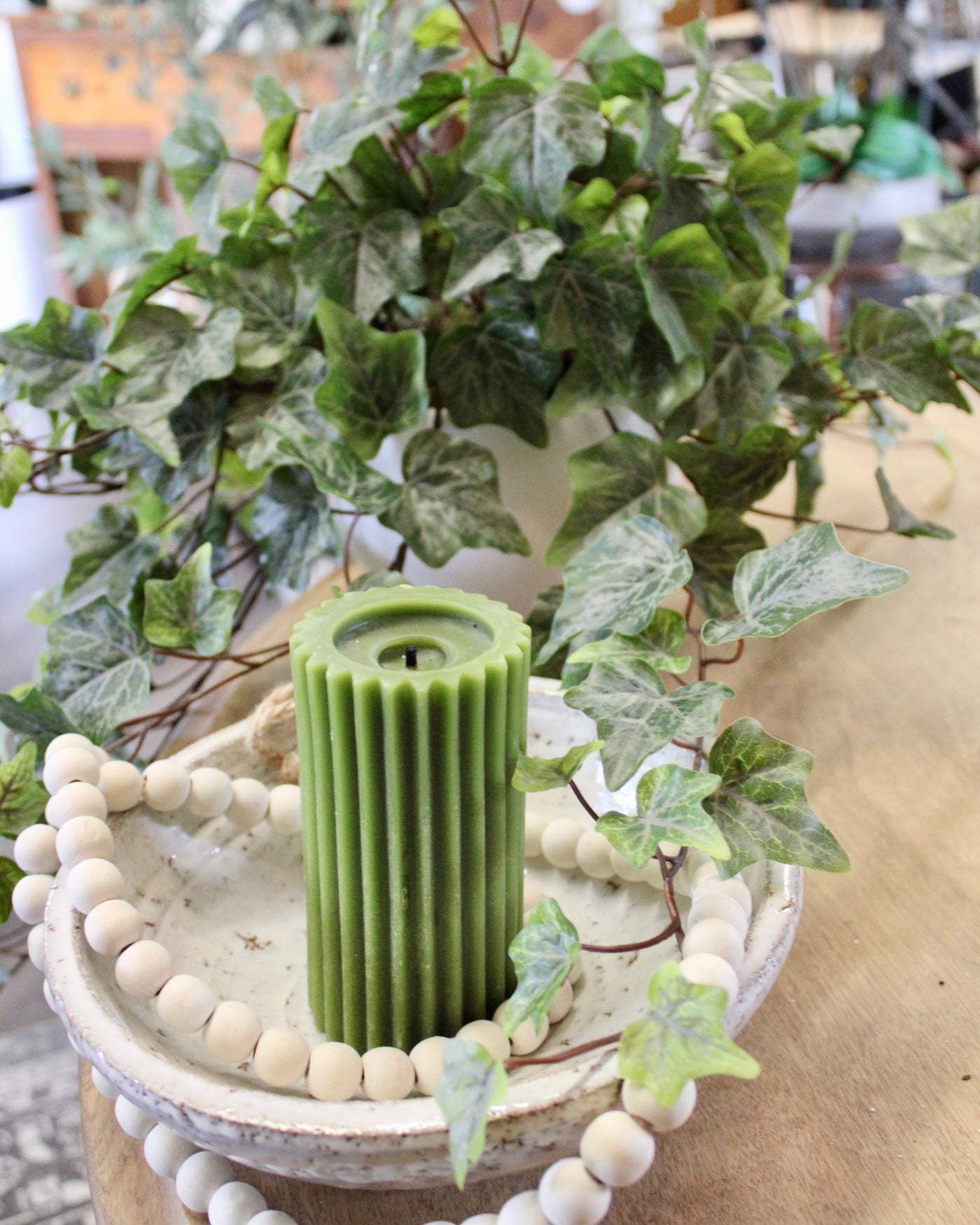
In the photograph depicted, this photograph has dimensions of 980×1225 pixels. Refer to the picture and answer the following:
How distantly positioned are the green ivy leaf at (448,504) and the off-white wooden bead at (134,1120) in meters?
0.26

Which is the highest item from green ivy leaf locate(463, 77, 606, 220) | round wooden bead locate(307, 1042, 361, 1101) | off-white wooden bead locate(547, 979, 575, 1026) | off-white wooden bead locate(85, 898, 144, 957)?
green ivy leaf locate(463, 77, 606, 220)

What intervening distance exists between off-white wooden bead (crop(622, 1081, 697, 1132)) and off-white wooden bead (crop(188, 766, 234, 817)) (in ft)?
0.70

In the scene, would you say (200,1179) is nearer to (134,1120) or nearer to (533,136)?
(134,1120)

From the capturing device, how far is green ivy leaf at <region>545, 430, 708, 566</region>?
1.71 ft

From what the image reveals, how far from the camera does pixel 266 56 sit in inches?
62.7

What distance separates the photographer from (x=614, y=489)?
20.7 inches

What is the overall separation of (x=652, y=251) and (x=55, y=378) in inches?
12.6

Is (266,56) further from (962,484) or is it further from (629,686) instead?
(629,686)

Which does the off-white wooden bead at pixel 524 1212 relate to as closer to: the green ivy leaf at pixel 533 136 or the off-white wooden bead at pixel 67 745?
the off-white wooden bead at pixel 67 745

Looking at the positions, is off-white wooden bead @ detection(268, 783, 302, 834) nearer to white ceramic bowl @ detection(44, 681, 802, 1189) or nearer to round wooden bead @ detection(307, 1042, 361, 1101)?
white ceramic bowl @ detection(44, 681, 802, 1189)

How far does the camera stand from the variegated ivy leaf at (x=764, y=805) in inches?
12.4

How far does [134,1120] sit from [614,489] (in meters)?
0.34

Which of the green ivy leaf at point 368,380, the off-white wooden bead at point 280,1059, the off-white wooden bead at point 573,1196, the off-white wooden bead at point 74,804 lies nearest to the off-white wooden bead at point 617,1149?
the off-white wooden bead at point 573,1196

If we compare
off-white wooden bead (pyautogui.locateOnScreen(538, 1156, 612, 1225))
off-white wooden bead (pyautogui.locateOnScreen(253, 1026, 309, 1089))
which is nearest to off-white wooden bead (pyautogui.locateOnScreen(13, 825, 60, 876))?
off-white wooden bead (pyautogui.locateOnScreen(253, 1026, 309, 1089))
